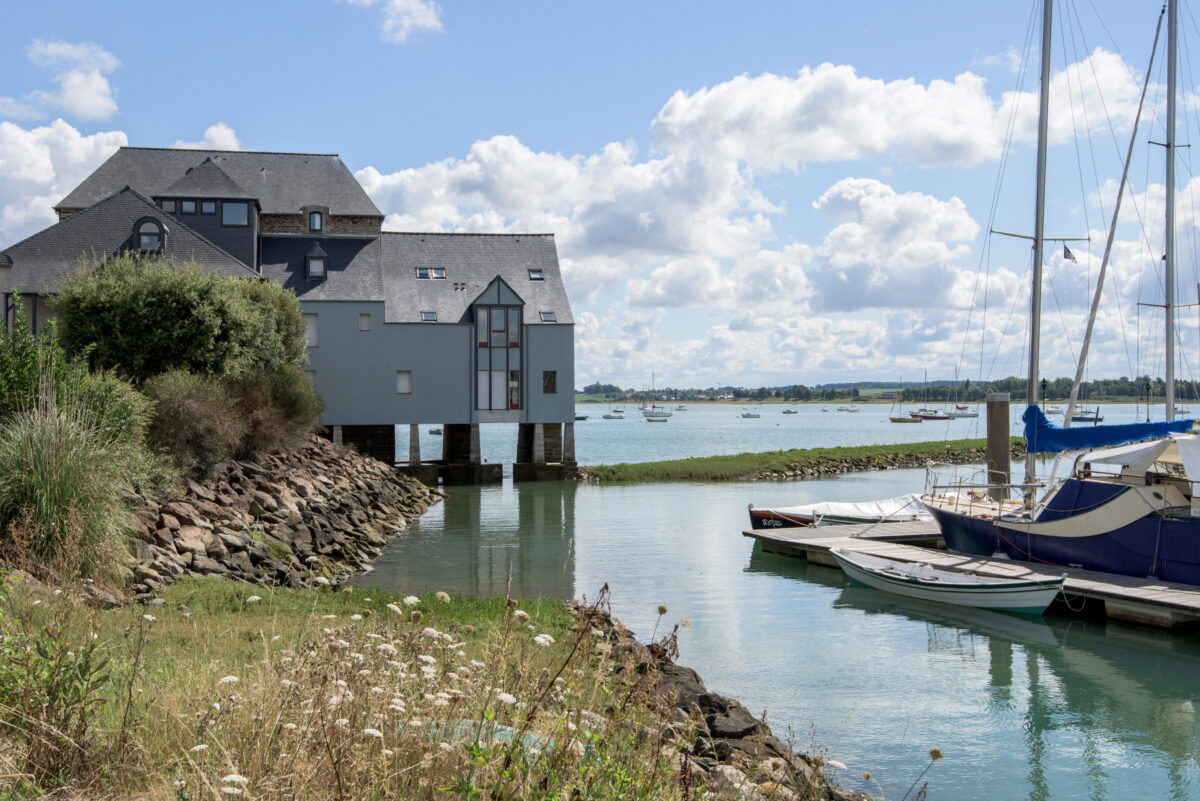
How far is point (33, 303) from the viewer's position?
36.6m

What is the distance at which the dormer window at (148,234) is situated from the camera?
3828 centimetres

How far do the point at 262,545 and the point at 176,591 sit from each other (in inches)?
211

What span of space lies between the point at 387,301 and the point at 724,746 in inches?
1547

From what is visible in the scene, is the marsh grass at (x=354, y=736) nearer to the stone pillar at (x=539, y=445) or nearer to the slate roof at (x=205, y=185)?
the slate roof at (x=205, y=185)

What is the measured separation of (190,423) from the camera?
72.8 feet

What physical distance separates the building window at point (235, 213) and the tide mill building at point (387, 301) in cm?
6

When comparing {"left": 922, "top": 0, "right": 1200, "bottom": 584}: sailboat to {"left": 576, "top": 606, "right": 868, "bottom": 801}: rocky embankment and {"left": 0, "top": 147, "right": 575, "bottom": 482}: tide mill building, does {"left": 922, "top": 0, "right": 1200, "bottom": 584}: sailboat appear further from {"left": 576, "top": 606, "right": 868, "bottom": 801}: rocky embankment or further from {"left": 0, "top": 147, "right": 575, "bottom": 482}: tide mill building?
{"left": 0, "top": 147, "right": 575, "bottom": 482}: tide mill building

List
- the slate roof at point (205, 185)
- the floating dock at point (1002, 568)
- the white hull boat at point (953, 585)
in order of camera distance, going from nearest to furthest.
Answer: the floating dock at point (1002, 568)
the white hull boat at point (953, 585)
the slate roof at point (205, 185)

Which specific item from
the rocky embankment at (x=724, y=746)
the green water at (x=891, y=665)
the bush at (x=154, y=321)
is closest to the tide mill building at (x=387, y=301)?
the bush at (x=154, y=321)

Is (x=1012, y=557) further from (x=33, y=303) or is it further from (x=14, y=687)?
(x=33, y=303)

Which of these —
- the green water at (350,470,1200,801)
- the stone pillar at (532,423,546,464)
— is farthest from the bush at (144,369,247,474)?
the stone pillar at (532,423,546,464)

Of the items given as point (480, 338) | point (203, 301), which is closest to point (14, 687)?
point (203, 301)

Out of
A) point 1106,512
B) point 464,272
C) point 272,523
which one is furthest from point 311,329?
point 1106,512

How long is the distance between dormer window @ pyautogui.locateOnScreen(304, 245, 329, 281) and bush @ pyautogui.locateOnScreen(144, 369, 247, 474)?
21347mm
